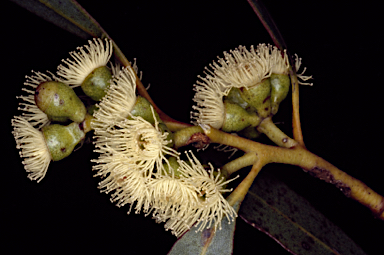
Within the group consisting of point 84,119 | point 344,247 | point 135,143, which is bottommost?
point 344,247

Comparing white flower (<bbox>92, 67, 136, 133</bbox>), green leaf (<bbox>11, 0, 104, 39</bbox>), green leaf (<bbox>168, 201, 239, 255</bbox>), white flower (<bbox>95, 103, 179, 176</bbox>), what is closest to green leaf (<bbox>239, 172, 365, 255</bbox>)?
green leaf (<bbox>168, 201, 239, 255</bbox>)

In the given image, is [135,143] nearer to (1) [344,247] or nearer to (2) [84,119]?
(2) [84,119]

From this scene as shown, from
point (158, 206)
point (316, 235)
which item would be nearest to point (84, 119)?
point (158, 206)

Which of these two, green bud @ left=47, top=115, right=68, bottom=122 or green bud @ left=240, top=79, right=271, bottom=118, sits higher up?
green bud @ left=47, top=115, right=68, bottom=122

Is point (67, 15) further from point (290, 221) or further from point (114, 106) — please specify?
point (290, 221)

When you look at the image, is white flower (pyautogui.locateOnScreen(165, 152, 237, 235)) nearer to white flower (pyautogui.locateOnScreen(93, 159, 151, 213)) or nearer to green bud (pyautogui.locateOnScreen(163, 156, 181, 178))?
green bud (pyautogui.locateOnScreen(163, 156, 181, 178))

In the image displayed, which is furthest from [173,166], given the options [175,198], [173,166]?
[175,198]
